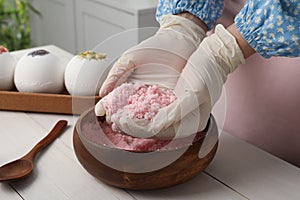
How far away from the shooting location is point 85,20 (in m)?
2.16

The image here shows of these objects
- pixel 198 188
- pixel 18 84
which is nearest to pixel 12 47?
pixel 18 84

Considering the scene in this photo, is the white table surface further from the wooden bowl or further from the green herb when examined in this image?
the green herb

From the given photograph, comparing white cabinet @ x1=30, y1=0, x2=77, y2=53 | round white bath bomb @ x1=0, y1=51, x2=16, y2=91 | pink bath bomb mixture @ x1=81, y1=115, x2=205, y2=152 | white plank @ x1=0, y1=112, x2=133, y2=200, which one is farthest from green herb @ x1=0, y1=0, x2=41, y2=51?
pink bath bomb mixture @ x1=81, y1=115, x2=205, y2=152

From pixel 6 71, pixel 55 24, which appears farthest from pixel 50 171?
pixel 55 24

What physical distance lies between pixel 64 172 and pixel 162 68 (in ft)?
0.74

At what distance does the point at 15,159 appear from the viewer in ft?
2.83

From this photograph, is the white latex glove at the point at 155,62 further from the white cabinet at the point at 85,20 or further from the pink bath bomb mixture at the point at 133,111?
the white cabinet at the point at 85,20

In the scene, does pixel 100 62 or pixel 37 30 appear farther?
pixel 37 30

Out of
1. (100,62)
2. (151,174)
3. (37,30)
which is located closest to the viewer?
(151,174)

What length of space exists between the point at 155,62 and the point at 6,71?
37 centimetres

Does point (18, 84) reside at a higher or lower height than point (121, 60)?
lower

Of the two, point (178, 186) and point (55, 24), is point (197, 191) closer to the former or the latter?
point (178, 186)

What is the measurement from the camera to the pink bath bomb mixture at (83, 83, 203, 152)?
75 centimetres

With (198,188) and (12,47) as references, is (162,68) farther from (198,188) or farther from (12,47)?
(12,47)
